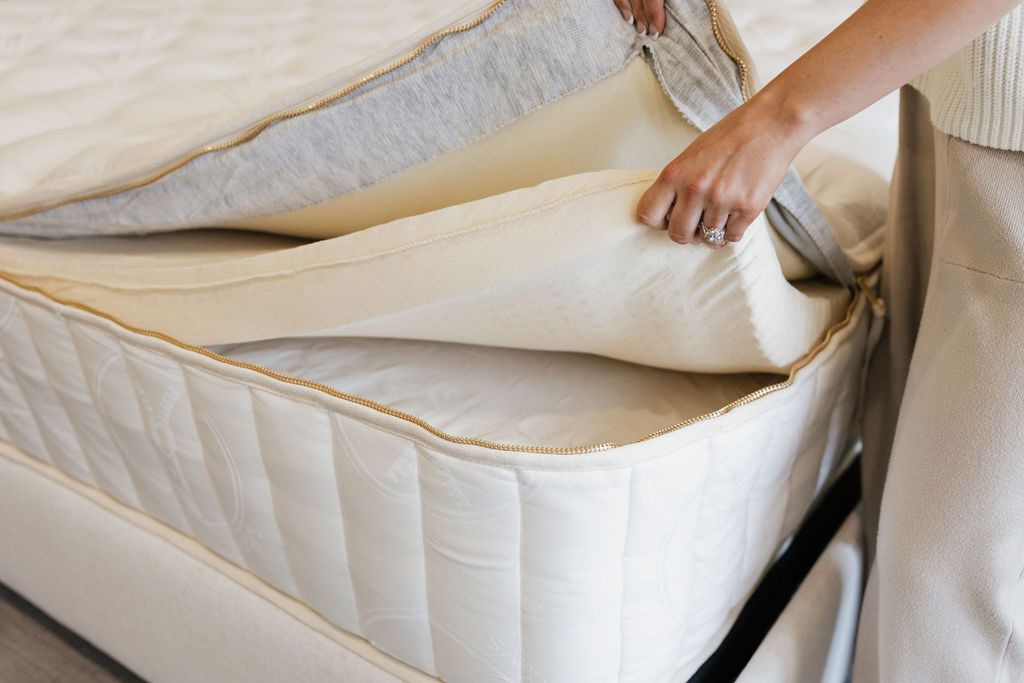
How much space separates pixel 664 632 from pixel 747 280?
0.87 ft

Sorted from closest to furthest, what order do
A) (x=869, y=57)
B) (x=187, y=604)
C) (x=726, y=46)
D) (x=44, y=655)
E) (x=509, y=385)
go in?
(x=869, y=57)
(x=726, y=46)
(x=509, y=385)
(x=187, y=604)
(x=44, y=655)

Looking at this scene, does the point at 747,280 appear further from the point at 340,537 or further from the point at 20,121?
the point at 20,121

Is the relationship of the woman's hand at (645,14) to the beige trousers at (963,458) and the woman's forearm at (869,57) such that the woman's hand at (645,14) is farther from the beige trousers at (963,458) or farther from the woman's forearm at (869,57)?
the beige trousers at (963,458)

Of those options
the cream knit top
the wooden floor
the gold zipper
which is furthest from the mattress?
the wooden floor

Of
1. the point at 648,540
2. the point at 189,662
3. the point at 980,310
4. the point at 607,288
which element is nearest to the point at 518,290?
the point at 607,288

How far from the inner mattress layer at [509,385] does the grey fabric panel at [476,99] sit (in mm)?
135

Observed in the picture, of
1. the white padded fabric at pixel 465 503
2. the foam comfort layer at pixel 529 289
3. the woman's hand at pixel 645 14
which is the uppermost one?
the woman's hand at pixel 645 14

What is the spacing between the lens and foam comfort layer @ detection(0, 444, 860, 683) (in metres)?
0.77

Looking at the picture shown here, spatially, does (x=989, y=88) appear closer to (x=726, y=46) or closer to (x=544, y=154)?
(x=726, y=46)

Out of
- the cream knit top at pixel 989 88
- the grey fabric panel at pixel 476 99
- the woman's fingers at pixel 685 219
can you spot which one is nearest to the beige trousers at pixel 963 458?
the cream knit top at pixel 989 88

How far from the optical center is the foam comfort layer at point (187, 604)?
773 mm

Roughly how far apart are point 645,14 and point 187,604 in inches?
27.6

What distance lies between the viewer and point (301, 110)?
67cm

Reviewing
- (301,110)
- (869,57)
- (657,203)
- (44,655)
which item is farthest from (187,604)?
(869,57)
